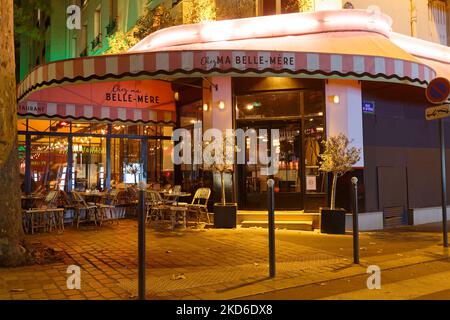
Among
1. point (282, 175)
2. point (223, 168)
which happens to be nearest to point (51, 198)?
point (223, 168)

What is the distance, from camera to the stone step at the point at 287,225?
10.1 meters

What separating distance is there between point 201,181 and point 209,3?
4.78 metres

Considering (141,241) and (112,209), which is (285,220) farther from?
(141,241)

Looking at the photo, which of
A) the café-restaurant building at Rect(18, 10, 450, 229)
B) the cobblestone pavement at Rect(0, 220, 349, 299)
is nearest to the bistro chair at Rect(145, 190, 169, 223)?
the cobblestone pavement at Rect(0, 220, 349, 299)

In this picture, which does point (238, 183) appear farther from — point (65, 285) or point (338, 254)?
point (65, 285)

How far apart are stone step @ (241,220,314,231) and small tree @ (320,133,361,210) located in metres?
0.76

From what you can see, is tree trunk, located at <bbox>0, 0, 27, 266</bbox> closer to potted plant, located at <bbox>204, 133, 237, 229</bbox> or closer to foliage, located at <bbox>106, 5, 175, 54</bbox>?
potted plant, located at <bbox>204, 133, 237, 229</bbox>

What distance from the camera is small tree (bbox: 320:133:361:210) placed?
31.2 ft

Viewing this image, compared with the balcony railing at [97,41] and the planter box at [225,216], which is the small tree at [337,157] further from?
the balcony railing at [97,41]

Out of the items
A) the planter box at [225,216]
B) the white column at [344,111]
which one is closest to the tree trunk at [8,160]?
the planter box at [225,216]

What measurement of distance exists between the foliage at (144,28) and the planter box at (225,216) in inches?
240

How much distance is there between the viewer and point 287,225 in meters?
10.2

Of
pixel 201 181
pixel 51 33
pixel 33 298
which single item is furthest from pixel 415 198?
pixel 51 33
